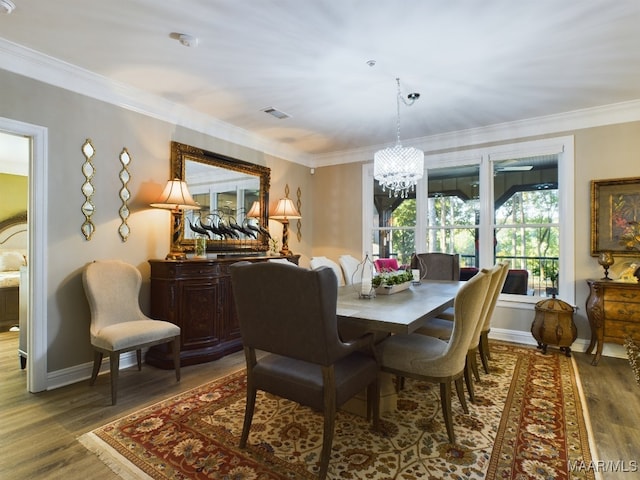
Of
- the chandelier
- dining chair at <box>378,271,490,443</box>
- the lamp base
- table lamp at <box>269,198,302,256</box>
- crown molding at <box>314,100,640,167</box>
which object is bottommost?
dining chair at <box>378,271,490,443</box>

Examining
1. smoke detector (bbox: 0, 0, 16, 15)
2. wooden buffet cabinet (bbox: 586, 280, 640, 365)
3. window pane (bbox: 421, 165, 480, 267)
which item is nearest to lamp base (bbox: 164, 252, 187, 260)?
smoke detector (bbox: 0, 0, 16, 15)

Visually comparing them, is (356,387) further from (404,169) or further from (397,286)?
(404,169)

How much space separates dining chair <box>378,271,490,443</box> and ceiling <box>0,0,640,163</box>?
170 centimetres

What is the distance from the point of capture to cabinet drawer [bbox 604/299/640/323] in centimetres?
325

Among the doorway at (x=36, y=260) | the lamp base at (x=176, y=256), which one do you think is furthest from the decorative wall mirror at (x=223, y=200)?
the doorway at (x=36, y=260)

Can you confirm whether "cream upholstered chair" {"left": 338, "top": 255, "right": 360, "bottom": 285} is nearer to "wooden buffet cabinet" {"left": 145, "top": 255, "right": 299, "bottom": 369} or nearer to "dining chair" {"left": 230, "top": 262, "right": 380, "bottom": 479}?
"wooden buffet cabinet" {"left": 145, "top": 255, "right": 299, "bottom": 369}

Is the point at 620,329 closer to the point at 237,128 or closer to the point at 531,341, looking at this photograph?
the point at 531,341

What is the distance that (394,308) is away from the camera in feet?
7.17

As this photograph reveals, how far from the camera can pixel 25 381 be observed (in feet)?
9.53

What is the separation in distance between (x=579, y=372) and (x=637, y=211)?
1830 millimetres

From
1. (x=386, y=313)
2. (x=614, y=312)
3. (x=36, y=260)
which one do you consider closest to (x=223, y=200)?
(x=36, y=260)

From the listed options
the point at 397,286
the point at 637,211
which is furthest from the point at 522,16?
the point at 637,211

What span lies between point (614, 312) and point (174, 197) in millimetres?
4417

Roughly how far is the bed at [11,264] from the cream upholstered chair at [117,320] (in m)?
2.29
